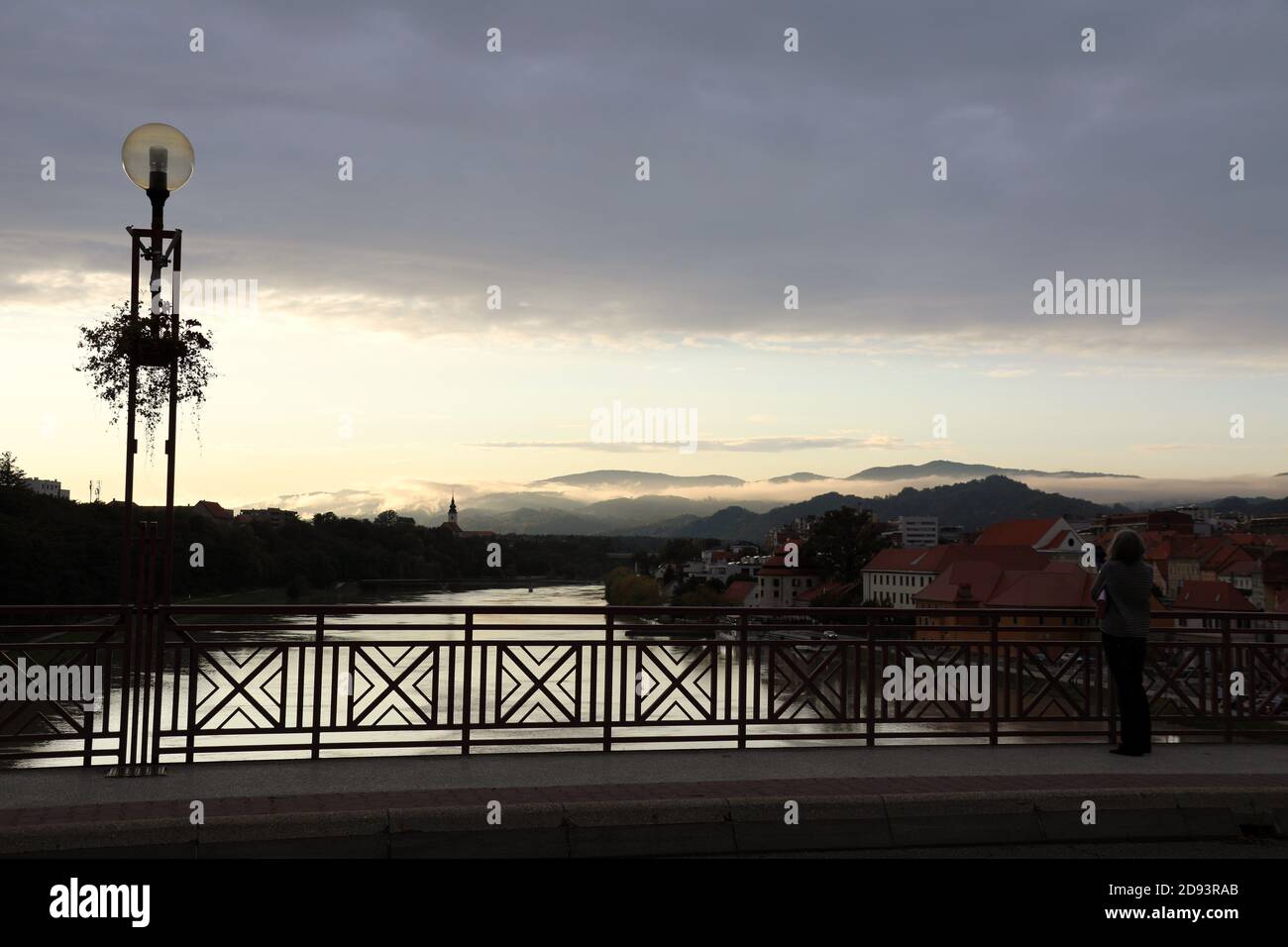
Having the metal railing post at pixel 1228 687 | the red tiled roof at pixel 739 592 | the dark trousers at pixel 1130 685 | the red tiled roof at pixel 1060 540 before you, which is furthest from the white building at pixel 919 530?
the dark trousers at pixel 1130 685

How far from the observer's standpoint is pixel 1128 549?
8812 millimetres

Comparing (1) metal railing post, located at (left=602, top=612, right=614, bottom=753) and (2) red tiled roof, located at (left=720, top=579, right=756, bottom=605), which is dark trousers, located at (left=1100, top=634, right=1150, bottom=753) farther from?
(2) red tiled roof, located at (left=720, top=579, right=756, bottom=605)

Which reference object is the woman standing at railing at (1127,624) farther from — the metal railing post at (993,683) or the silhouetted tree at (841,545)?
the silhouetted tree at (841,545)

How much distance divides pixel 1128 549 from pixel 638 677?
4064mm

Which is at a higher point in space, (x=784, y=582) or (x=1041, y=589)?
(x=1041, y=589)

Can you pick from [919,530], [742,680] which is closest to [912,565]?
[919,530]

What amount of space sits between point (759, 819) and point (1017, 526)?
135 meters

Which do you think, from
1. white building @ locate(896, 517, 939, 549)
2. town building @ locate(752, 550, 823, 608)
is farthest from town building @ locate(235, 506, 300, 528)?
white building @ locate(896, 517, 939, 549)

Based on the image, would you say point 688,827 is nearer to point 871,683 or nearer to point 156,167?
point 871,683

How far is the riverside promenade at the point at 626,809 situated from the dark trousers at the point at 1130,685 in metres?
0.73

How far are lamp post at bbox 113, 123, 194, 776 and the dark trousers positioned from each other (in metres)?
7.30

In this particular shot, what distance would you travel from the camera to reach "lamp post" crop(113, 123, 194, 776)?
7.68 m
